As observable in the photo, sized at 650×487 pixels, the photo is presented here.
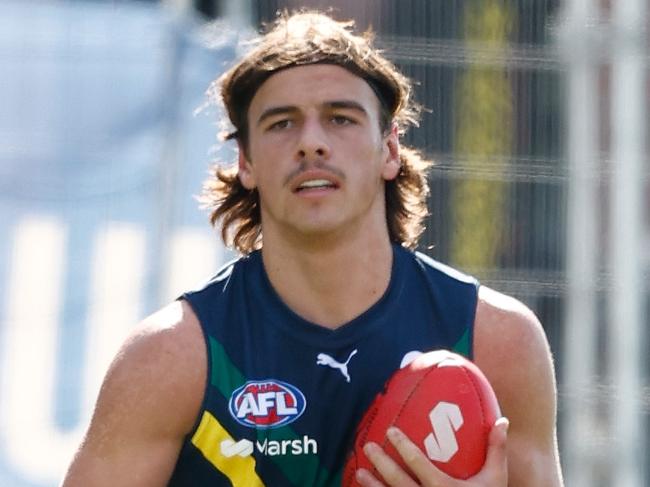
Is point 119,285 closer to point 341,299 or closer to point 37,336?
point 37,336

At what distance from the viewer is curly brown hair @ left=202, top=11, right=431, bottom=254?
4.73 meters

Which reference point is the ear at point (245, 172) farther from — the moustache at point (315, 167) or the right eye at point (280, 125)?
the moustache at point (315, 167)

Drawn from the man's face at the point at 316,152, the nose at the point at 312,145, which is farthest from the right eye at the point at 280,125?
the nose at the point at 312,145

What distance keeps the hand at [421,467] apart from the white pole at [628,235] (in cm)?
298

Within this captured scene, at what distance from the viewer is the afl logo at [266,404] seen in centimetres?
450

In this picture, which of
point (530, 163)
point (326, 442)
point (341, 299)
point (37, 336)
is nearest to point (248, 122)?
point (341, 299)

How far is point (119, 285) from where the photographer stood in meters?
6.48

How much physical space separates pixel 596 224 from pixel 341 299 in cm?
289

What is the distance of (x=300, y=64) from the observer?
468cm

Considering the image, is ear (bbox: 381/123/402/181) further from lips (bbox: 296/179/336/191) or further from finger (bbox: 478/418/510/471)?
finger (bbox: 478/418/510/471)

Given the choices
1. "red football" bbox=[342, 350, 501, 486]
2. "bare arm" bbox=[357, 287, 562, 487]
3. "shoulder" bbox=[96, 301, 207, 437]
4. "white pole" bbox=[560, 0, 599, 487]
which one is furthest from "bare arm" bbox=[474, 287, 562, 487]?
"white pole" bbox=[560, 0, 599, 487]

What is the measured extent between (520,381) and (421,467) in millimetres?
523

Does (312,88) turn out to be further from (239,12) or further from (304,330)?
(239,12)

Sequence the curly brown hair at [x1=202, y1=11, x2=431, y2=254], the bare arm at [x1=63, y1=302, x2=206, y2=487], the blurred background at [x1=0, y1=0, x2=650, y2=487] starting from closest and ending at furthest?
the bare arm at [x1=63, y1=302, x2=206, y2=487] < the curly brown hair at [x1=202, y1=11, x2=431, y2=254] < the blurred background at [x1=0, y1=0, x2=650, y2=487]
